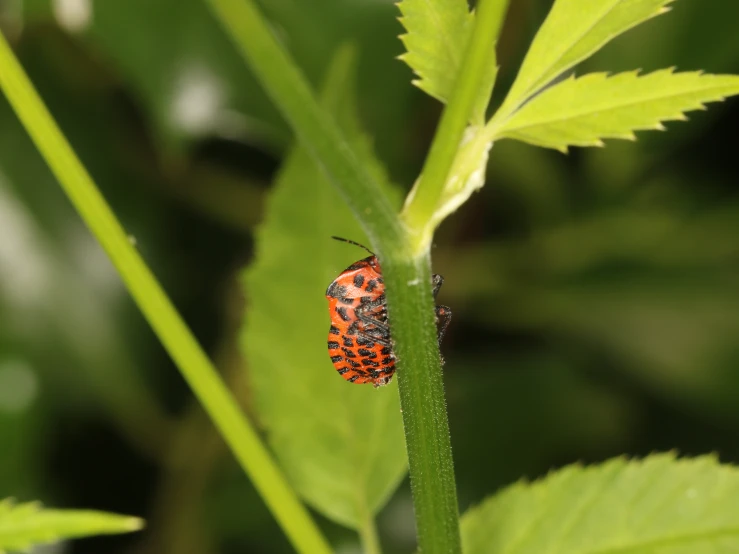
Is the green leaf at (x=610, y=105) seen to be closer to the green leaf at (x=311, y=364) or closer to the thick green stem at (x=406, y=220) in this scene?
the thick green stem at (x=406, y=220)

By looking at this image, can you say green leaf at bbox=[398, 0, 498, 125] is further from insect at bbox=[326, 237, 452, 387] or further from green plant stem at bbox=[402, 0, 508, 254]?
insect at bbox=[326, 237, 452, 387]

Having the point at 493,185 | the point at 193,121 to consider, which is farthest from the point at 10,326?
the point at 493,185

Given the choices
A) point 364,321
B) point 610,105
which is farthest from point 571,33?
point 364,321

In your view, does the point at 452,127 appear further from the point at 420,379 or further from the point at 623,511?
the point at 623,511

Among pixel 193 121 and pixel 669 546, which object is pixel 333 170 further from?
pixel 193 121

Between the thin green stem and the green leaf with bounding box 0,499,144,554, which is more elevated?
the green leaf with bounding box 0,499,144,554

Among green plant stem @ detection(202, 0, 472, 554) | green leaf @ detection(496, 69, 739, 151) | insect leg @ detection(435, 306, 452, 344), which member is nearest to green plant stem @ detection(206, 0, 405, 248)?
green plant stem @ detection(202, 0, 472, 554)
